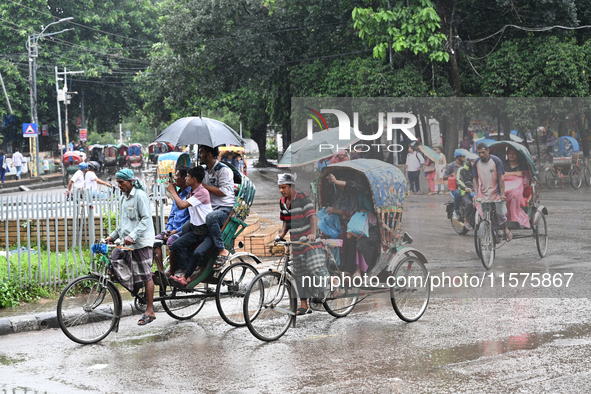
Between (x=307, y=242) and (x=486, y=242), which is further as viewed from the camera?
(x=486, y=242)

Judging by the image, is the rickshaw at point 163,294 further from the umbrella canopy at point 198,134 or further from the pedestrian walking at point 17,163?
the pedestrian walking at point 17,163

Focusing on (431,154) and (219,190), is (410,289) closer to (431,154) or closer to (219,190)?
(431,154)

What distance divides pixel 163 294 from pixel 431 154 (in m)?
3.24

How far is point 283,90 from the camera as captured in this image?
28062 millimetres

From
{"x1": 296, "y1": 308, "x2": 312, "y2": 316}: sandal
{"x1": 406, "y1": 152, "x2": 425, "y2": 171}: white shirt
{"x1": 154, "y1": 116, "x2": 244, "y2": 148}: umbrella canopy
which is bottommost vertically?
{"x1": 296, "y1": 308, "x2": 312, "y2": 316}: sandal

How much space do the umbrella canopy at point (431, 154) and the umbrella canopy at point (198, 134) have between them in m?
2.19

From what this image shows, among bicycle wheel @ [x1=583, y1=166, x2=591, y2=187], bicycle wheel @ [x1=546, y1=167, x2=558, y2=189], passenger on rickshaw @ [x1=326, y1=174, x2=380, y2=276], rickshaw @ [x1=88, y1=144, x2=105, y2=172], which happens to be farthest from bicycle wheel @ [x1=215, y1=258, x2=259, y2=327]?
rickshaw @ [x1=88, y1=144, x2=105, y2=172]

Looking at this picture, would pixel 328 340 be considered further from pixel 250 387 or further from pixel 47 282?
pixel 47 282

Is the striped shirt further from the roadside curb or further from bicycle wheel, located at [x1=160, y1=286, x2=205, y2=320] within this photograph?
the roadside curb

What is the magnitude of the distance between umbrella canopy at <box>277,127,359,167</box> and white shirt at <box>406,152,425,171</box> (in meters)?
0.69

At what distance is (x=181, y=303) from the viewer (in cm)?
729

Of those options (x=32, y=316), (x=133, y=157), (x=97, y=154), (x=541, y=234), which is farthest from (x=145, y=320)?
(x=97, y=154)

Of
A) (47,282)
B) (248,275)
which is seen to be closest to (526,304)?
(248,275)

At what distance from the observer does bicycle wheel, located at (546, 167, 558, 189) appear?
25.0 ft
